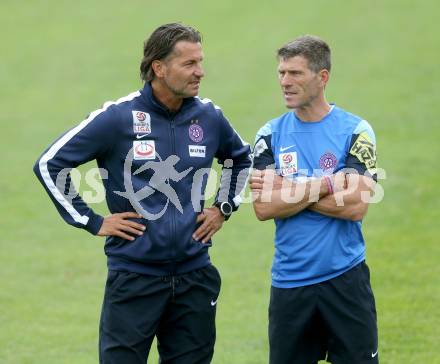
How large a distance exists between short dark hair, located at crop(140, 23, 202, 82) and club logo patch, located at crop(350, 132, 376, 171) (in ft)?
3.64

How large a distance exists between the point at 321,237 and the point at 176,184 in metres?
0.89

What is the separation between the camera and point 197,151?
6.51 m

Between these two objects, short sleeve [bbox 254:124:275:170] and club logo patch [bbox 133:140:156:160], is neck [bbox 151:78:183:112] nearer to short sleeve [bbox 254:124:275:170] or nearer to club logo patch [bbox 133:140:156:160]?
club logo patch [bbox 133:140:156:160]

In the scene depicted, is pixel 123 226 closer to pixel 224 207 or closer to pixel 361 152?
pixel 224 207

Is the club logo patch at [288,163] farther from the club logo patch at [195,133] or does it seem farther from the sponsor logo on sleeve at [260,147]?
the club logo patch at [195,133]

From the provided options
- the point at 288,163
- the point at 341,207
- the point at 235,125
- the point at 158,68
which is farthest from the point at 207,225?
the point at 235,125

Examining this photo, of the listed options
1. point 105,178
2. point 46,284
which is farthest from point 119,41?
point 105,178

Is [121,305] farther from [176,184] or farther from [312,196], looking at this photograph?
[312,196]

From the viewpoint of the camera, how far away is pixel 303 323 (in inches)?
249

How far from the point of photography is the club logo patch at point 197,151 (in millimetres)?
6473

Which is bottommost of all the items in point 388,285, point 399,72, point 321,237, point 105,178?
point 388,285

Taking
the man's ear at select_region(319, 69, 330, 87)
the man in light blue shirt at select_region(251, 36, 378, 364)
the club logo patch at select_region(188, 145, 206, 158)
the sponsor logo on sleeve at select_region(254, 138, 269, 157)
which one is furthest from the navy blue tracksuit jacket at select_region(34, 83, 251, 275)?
the man's ear at select_region(319, 69, 330, 87)

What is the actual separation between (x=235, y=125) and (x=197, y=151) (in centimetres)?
1129

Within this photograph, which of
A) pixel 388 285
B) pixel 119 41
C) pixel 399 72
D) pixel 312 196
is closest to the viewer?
pixel 312 196
